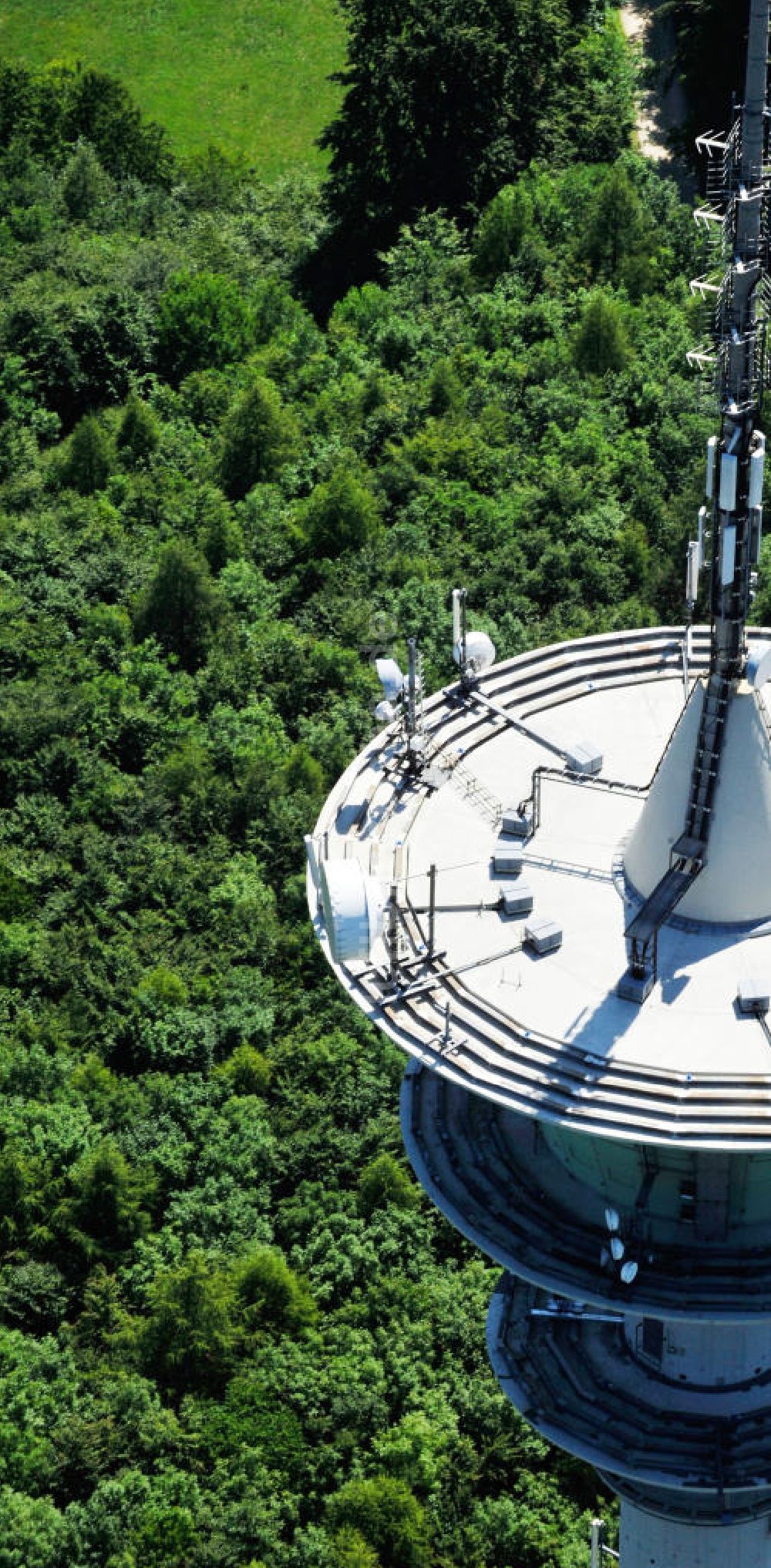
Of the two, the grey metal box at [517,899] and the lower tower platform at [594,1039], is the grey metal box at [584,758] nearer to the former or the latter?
the lower tower platform at [594,1039]

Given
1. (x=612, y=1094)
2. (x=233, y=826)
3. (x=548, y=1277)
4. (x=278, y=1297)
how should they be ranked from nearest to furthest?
(x=612, y=1094) < (x=548, y=1277) < (x=278, y=1297) < (x=233, y=826)

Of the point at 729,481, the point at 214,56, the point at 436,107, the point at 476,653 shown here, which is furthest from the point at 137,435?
the point at 729,481

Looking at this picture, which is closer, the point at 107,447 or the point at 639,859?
the point at 639,859

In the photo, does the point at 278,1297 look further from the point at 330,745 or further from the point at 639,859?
the point at 639,859

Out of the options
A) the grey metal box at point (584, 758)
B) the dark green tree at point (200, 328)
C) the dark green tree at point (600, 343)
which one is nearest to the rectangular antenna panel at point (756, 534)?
the grey metal box at point (584, 758)

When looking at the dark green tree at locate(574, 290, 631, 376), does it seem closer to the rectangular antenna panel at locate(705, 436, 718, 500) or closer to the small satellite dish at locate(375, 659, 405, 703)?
the small satellite dish at locate(375, 659, 405, 703)

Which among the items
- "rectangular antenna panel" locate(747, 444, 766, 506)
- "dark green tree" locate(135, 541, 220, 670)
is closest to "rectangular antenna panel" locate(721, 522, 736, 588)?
"rectangular antenna panel" locate(747, 444, 766, 506)

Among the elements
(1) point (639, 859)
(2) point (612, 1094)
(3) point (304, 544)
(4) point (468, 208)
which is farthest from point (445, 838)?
(4) point (468, 208)
